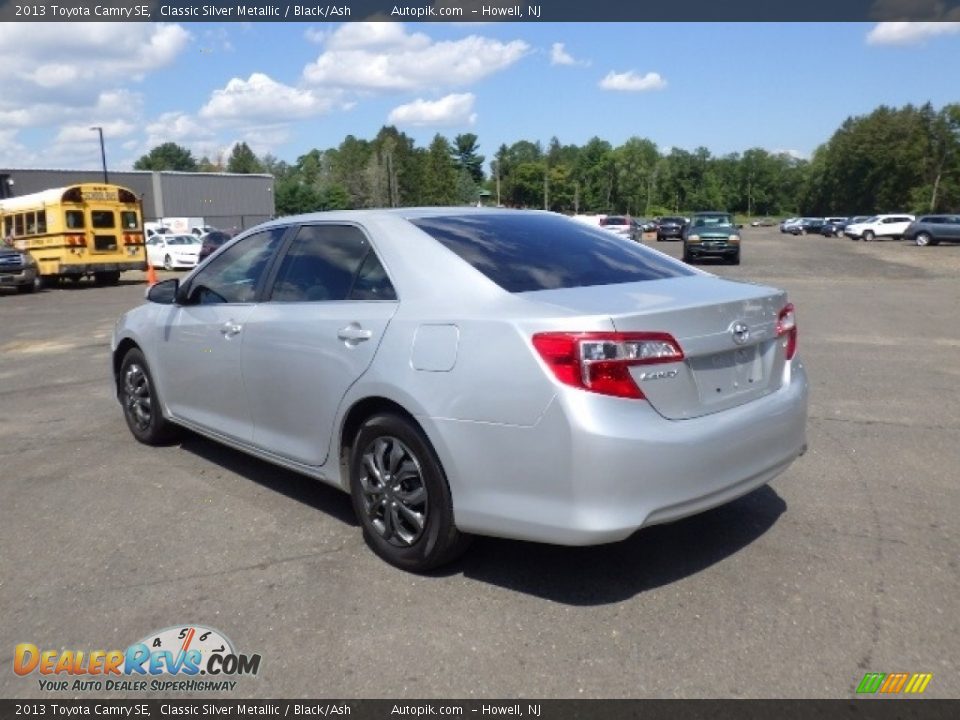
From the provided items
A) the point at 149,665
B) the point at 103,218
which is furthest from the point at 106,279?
the point at 149,665

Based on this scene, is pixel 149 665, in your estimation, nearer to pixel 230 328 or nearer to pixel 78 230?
pixel 230 328

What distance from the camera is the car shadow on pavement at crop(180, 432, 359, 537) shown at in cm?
468

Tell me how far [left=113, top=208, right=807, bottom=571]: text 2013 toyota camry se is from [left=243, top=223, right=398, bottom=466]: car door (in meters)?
0.01

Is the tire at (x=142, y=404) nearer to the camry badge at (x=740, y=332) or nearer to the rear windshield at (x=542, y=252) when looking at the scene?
the rear windshield at (x=542, y=252)

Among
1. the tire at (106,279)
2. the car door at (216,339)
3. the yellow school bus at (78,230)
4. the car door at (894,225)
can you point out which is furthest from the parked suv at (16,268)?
the car door at (894,225)

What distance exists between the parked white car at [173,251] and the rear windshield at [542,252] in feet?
97.7

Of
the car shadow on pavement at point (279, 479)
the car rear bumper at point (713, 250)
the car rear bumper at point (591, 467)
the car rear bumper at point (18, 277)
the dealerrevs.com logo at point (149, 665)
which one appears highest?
the car rear bumper at point (591, 467)

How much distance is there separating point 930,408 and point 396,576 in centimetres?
502

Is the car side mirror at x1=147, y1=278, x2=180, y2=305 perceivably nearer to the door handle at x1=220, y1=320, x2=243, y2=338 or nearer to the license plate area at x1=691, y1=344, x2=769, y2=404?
the door handle at x1=220, y1=320, x2=243, y2=338

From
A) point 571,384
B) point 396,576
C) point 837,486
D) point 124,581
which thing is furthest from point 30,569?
point 837,486

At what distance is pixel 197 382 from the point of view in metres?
5.18

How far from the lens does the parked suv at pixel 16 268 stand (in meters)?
22.5

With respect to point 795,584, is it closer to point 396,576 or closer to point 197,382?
point 396,576

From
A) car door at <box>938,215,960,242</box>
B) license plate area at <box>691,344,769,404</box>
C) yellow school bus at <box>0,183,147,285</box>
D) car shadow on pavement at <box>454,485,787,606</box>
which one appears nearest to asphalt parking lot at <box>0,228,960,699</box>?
car shadow on pavement at <box>454,485,787,606</box>
